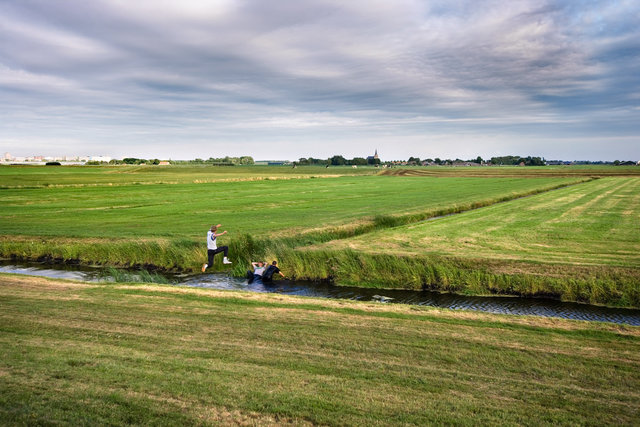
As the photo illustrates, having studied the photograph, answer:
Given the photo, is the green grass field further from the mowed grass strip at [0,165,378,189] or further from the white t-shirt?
the mowed grass strip at [0,165,378,189]

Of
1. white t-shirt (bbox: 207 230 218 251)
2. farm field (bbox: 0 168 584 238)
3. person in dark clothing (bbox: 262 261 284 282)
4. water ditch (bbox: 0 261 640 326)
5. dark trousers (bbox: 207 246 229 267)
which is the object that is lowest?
water ditch (bbox: 0 261 640 326)

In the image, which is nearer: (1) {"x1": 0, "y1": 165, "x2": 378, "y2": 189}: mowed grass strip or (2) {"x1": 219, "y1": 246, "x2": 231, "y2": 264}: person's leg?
(2) {"x1": 219, "y1": 246, "x2": 231, "y2": 264}: person's leg

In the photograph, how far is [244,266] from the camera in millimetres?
21859

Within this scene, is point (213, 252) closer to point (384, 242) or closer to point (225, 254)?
point (225, 254)

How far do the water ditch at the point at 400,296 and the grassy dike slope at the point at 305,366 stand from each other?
11.3 feet

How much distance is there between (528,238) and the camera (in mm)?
27141

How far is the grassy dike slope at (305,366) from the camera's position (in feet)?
23.4

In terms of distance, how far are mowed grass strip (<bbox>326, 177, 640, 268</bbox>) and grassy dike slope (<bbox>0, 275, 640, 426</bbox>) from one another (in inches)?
396

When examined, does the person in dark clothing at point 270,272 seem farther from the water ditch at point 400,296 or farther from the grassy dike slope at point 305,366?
the grassy dike slope at point 305,366

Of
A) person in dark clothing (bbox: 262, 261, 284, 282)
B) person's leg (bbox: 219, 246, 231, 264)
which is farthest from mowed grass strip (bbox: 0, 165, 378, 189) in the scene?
person in dark clothing (bbox: 262, 261, 284, 282)

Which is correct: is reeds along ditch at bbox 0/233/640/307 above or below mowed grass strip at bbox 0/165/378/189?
below

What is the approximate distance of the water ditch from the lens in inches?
599

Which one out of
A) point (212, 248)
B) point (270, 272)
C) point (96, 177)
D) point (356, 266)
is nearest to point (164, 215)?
point (212, 248)

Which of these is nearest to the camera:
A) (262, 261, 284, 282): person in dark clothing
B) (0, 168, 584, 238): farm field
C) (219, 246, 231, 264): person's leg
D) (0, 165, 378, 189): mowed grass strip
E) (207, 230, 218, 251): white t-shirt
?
(262, 261, 284, 282): person in dark clothing
